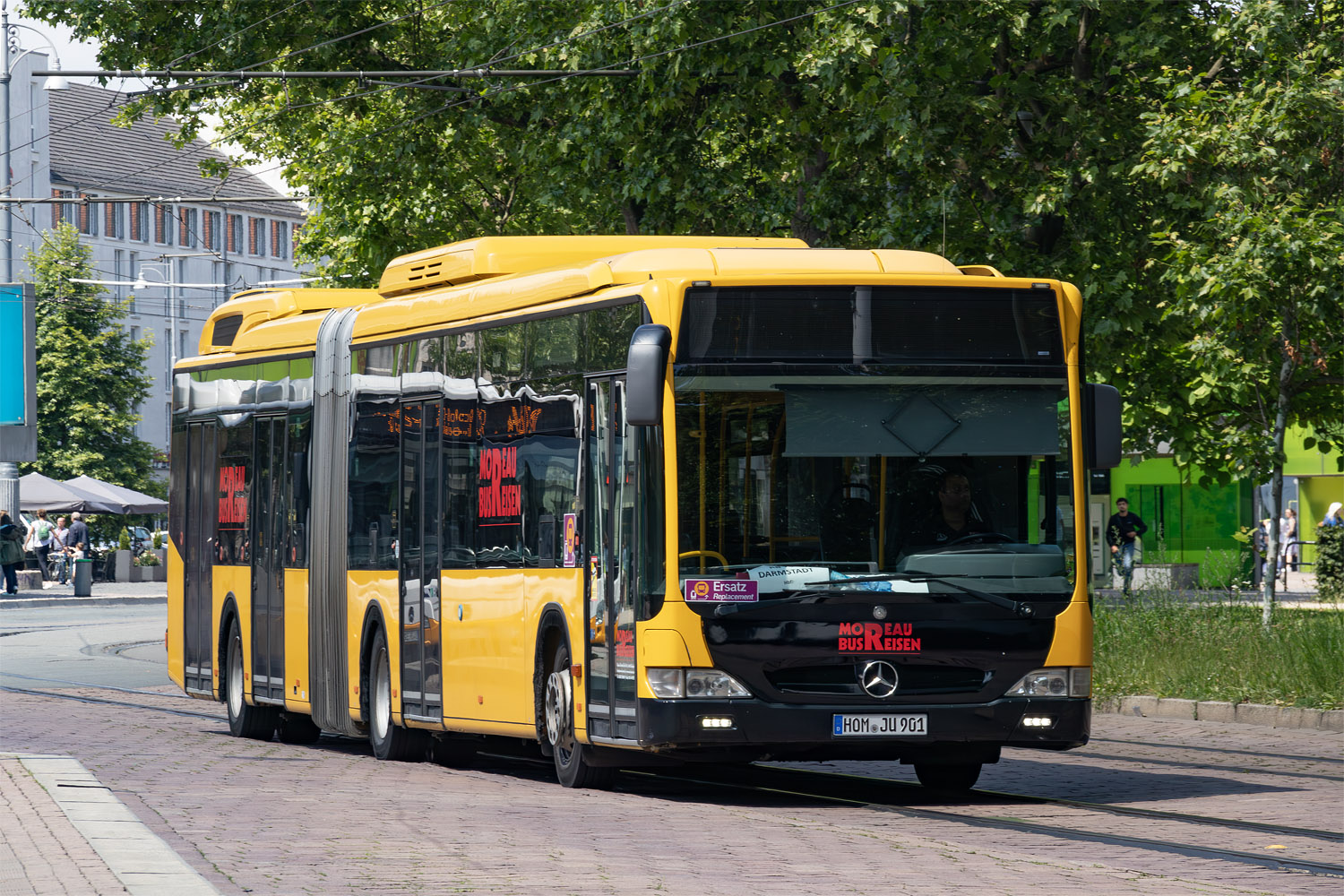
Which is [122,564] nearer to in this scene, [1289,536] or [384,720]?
[1289,536]

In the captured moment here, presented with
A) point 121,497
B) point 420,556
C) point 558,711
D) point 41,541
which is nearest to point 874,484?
point 558,711

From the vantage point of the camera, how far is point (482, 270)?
14.3 metres

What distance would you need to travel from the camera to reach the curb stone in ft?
53.8

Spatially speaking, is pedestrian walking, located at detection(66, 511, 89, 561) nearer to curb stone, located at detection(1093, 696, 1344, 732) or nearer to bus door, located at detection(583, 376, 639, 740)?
curb stone, located at detection(1093, 696, 1344, 732)

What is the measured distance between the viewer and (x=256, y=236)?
11381 centimetres

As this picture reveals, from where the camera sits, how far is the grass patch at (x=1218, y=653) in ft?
55.9

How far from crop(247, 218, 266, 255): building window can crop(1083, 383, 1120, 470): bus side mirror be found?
341ft

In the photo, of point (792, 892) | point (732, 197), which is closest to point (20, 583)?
point (732, 197)

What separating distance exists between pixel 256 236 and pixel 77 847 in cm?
10715

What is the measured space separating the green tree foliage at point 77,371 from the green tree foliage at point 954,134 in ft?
139

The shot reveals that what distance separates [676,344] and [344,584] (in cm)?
514

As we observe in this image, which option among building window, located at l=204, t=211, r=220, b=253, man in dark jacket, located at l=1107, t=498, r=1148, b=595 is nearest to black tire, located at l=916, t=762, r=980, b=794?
man in dark jacket, located at l=1107, t=498, r=1148, b=595

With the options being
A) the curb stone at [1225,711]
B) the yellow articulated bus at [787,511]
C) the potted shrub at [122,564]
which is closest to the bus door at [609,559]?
the yellow articulated bus at [787,511]

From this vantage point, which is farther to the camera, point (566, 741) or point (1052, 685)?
point (566, 741)
